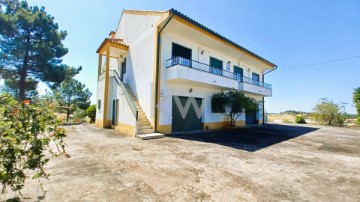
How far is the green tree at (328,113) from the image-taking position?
20.3m

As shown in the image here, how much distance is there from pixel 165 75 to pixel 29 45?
17071mm

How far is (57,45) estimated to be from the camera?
64.1ft

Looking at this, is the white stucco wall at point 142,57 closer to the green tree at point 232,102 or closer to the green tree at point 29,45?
the green tree at point 232,102

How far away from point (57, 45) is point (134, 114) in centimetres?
1761

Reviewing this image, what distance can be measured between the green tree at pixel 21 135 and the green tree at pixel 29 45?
2045 cm

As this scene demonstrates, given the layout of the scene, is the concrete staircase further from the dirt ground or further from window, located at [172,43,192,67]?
window, located at [172,43,192,67]

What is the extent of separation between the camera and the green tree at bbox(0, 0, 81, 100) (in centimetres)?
1662

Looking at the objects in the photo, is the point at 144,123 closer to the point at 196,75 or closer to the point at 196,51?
the point at 196,75

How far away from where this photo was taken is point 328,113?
20812mm

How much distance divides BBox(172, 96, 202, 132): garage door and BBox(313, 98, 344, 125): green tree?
749 inches

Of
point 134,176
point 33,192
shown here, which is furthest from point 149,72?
point 33,192

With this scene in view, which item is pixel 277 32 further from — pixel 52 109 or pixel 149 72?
pixel 52 109

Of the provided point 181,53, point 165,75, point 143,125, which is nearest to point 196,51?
point 181,53

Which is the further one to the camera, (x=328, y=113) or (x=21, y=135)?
(x=328, y=113)
